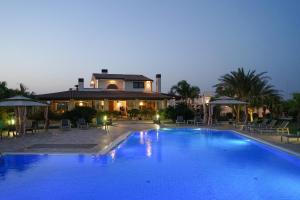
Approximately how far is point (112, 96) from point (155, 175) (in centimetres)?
2623

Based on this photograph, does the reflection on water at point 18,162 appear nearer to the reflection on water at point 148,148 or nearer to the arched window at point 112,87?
the reflection on water at point 148,148

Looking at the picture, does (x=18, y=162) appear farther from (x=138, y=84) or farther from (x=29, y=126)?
(x=138, y=84)

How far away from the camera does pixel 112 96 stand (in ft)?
117

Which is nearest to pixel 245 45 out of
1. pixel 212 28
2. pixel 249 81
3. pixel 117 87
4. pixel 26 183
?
pixel 249 81

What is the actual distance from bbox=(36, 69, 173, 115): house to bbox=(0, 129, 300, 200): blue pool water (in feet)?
71.0

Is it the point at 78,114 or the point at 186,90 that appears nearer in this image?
the point at 78,114

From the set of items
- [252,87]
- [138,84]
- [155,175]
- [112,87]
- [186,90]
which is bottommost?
[155,175]

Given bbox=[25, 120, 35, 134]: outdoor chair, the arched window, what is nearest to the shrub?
bbox=[25, 120, 35, 134]: outdoor chair

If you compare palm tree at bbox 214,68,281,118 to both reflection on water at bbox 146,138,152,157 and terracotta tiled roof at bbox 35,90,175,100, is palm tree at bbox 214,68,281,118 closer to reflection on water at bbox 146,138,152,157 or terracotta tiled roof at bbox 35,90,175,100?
terracotta tiled roof at bbox 35,90,175,100

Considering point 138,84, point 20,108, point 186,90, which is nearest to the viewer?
point 20,108

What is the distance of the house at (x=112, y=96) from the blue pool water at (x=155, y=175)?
2165 centimetres

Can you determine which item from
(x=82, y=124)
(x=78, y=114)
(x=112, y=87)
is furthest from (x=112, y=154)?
(x=112, y=87)

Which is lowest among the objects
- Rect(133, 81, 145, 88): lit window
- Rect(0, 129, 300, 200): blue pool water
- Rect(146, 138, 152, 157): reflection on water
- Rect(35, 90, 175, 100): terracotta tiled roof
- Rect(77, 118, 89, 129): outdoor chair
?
Rect(0, 129, 300, 200): blue pool water

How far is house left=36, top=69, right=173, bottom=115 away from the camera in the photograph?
3528 cm
